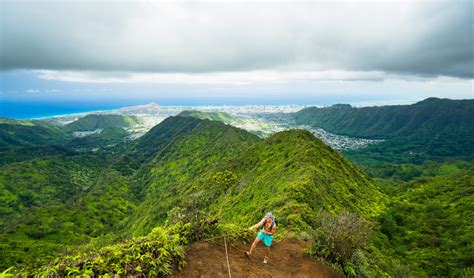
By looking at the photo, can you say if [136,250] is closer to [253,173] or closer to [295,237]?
[295,237]

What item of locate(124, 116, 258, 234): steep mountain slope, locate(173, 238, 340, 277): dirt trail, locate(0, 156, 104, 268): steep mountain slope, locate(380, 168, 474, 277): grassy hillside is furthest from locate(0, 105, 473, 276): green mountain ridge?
locate(124, 116, 258, 234): steep mountain slope

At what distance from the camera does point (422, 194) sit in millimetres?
82312

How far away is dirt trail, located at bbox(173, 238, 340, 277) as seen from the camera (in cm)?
1205

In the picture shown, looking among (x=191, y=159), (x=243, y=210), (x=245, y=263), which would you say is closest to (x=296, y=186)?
(x=243, y=210)

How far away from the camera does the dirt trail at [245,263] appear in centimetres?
1205

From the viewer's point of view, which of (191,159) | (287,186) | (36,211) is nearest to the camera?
(287,186)

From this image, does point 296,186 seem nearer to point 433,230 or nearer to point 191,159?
point 433,230

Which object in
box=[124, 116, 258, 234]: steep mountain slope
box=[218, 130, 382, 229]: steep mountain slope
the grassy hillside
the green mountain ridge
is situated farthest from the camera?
box=[124, 116, 258, 234]: steep mountain slope

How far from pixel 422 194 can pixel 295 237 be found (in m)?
83.9

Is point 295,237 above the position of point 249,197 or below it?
above

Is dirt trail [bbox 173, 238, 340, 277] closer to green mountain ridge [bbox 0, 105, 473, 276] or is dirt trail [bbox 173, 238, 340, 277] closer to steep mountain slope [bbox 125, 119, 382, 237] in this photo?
green mountain ridge [bbox 0, 105, 473, 276]

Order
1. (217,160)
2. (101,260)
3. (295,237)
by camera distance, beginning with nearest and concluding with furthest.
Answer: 1. (101,260)
2. (295,237)
3. (217,160)

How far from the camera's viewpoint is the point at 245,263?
13344 millimetres

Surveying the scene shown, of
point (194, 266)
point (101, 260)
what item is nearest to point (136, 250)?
point (101, 260)
